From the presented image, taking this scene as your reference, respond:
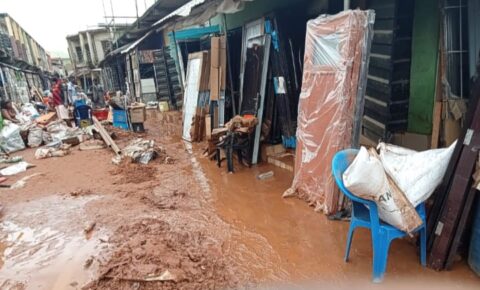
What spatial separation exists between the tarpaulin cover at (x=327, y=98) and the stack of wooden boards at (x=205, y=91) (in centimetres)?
277

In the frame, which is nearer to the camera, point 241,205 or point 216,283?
point 216,283

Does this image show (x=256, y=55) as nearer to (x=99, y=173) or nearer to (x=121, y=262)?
(x=99, y=173)

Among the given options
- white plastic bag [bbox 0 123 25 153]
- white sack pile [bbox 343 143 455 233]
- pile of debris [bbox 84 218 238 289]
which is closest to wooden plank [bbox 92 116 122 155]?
white plastic bag [bbox 0 123 25 153]

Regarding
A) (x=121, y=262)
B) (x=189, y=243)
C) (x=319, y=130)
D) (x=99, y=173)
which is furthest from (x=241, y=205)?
(x=99, y=173)

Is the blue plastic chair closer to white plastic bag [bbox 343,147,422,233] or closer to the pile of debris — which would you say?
white plastic bag [bbox 343,147,422,233]

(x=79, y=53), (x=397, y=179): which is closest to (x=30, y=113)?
(x=397, y=179)

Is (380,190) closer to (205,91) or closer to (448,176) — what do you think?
(448,176)

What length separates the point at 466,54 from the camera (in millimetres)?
3264

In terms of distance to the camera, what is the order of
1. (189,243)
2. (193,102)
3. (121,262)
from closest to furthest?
1. (121,262)
2. (189,243)
3. (193,102)

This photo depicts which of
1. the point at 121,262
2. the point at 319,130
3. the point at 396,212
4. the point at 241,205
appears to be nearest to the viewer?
the point at 396,212

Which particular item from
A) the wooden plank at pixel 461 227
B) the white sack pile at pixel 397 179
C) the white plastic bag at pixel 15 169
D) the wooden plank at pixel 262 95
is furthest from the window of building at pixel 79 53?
the wooden plank at pixel 461 227

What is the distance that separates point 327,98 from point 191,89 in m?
4.98

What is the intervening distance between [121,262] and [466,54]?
12.9 feet

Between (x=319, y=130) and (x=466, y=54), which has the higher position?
(x=466, y=54)
